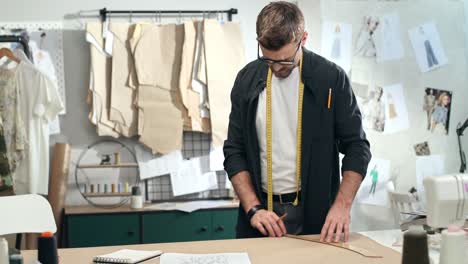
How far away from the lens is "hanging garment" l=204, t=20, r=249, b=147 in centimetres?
429

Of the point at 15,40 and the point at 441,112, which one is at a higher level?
the point at 15,40

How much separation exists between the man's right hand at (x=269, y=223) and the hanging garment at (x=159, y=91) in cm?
205

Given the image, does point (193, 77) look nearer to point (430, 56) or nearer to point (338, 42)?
point (338, 42)

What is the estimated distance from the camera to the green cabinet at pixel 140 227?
4.01 meters

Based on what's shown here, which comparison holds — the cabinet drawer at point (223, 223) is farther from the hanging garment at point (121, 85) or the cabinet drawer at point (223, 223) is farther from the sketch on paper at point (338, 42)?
the sketch on paper at point (338, 42)

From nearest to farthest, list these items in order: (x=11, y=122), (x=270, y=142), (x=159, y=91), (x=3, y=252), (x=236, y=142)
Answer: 1. (x=3, y=252)
2. (x=270, y=142)
3. (x=236, y=142)
4. (x=11, y=122)
5. (x=159, y=91)

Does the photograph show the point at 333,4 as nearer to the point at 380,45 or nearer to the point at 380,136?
the point at 380,45

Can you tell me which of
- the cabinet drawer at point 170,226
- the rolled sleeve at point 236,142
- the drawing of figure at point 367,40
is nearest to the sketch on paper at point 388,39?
the drawing of figure at point 367,40

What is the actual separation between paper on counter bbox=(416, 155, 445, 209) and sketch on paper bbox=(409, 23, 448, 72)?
618 millimetres

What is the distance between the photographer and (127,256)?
2.00 metres

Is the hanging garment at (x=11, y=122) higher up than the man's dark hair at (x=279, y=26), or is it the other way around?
the man's dark hair at (x=279, y=26)

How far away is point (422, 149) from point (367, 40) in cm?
86

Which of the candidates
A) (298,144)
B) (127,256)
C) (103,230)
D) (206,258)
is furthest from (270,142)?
(103,230)

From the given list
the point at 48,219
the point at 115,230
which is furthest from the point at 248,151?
the point at 115,230
